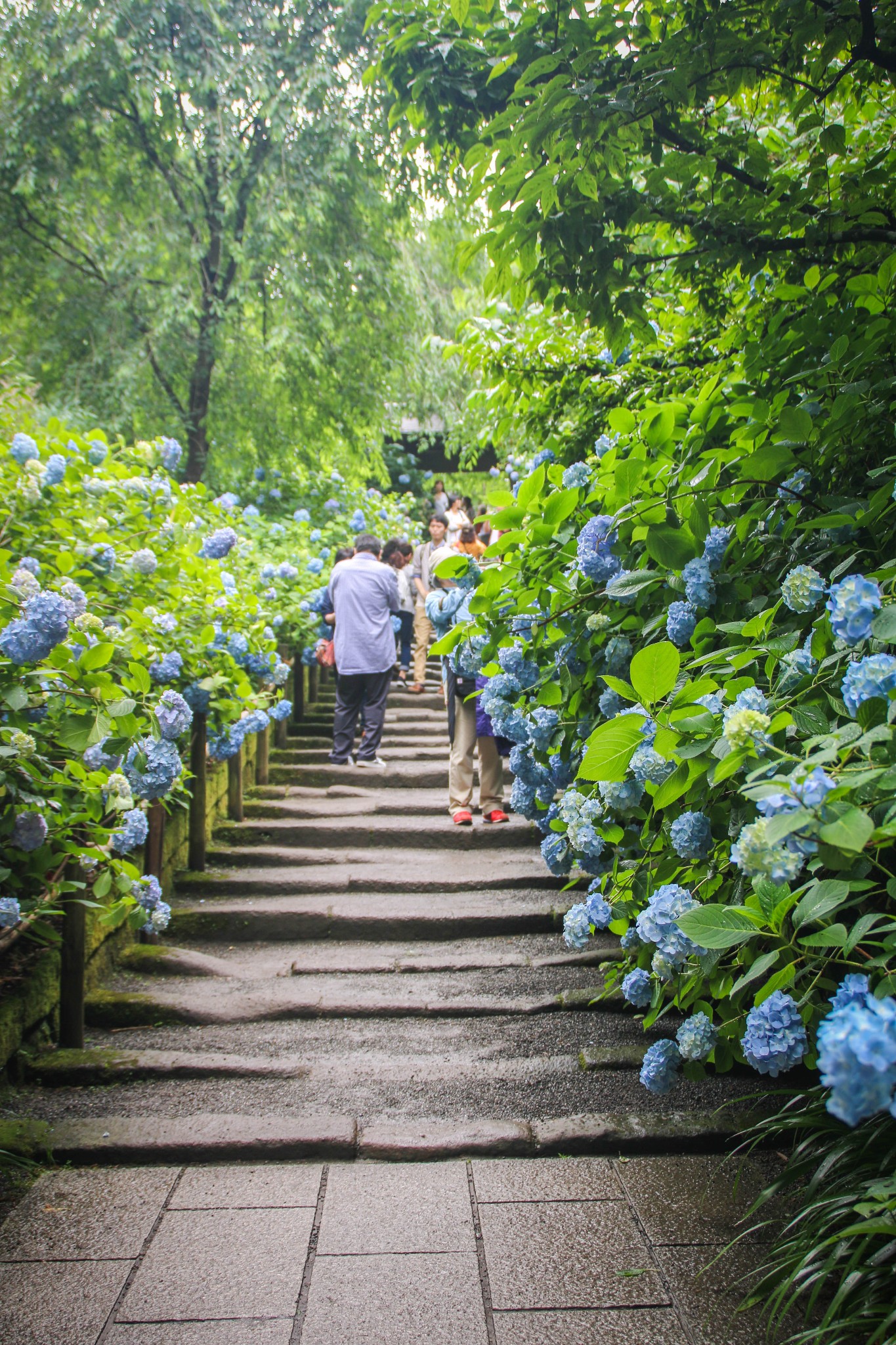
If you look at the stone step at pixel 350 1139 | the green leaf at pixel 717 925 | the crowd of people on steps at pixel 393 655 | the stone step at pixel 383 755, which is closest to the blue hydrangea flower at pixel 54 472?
the crowd of people on steps at pixel 393 655

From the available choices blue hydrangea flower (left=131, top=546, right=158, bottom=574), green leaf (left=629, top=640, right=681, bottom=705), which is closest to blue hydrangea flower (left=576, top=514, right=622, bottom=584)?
green leaf (left=629, top=640, right=681, bottom=705)

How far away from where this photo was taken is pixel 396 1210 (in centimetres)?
232

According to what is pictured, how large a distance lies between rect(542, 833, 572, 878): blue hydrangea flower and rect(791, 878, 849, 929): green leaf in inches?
55.8

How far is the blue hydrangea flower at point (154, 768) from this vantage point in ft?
8.91

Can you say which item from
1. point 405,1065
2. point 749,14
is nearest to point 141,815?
point 405,1065

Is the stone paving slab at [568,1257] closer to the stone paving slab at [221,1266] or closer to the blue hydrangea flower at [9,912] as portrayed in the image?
the stone paving slab at [221,1266]

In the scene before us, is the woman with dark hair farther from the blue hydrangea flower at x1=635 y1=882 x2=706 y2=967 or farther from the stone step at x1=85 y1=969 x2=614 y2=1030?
the blue hydrangea flower at x1=635 y1=882 x2=706 y2=967

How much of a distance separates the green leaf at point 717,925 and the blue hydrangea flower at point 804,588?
0.57m

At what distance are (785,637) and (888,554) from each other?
1.24 feet

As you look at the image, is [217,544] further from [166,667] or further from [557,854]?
[557,854]

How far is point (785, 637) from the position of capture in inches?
64.0

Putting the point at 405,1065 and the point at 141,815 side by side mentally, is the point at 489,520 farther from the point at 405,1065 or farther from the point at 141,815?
the point at 405,1065

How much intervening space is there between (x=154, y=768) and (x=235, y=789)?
322 centimetres

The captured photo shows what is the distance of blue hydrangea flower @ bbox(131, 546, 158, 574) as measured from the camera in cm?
357
